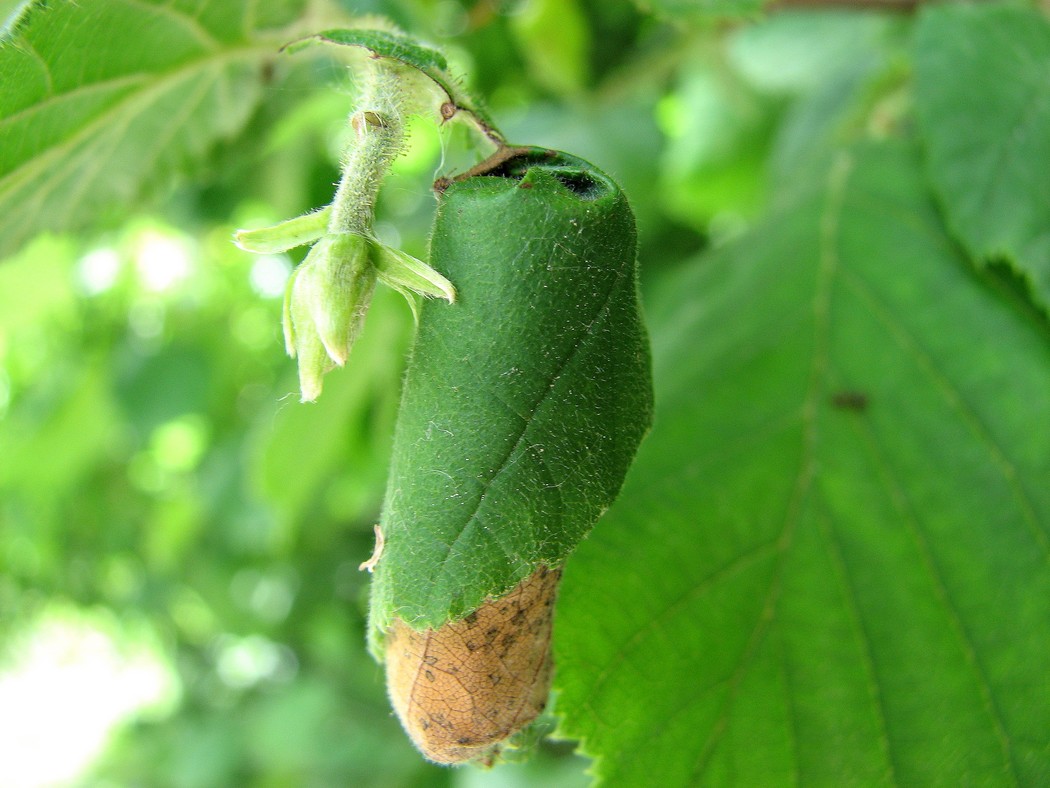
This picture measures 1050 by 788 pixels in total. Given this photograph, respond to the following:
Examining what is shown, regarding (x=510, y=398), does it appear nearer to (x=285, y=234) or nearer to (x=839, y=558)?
(x=285, y=234)

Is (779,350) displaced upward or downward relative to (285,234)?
downward

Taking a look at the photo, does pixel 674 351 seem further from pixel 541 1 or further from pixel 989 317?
pixel 541 1

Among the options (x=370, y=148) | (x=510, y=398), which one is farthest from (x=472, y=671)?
A: (x=370, y=148)

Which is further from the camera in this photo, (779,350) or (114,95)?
(779,350)

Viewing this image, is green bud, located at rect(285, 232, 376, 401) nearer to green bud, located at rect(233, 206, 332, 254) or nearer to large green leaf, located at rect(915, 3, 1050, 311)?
green bud, located at rect(233, 206, 332, 254)

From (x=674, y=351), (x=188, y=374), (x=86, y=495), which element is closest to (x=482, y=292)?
(x=674, y=351)

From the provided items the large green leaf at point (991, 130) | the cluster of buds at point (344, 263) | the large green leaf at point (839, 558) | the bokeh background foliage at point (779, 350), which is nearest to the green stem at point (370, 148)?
the cluster of buds at point (344, 263)
